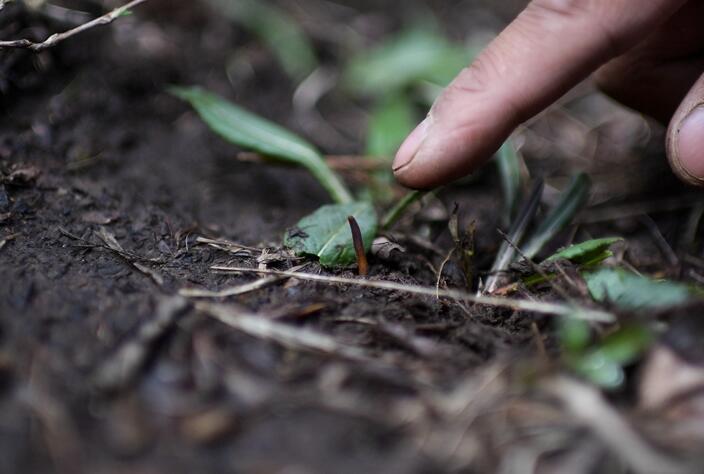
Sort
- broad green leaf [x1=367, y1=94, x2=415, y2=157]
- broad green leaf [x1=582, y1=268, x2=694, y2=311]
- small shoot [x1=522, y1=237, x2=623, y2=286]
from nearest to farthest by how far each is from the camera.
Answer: broad green leaf [x1=582, y1=268, x2=694, y2=311], small shoot [x1=522, y1=237, x2=623, y2=286], broad green leaf [x1=367, y1=94, x2=415, y2=157]

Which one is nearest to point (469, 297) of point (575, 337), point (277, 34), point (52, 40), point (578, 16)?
point (575, 337)

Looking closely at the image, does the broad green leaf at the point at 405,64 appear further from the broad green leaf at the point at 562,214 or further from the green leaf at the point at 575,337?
the green leaf at the point at 575,337

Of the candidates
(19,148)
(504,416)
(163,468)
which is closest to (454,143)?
(504,416)

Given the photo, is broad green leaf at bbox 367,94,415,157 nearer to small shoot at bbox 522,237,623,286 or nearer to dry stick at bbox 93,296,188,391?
small shoot at bbox 522,237,623,286

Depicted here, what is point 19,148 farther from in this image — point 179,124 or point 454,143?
point 454,143

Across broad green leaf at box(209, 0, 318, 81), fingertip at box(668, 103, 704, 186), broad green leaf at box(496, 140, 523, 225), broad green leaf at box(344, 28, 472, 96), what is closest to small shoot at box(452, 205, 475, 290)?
A: broad green leaf at box(496, 140, 523, 225)
